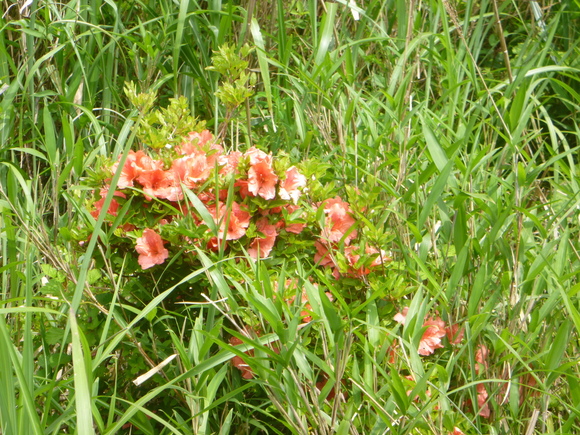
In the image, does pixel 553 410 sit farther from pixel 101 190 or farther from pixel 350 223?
pixel 101 190

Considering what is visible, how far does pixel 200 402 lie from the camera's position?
1509mm

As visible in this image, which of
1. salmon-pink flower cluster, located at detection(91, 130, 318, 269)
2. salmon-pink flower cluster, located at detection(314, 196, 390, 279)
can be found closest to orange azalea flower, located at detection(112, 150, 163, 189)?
salmon-pink flower cluster, located at detection(91, 130, 318, 269)

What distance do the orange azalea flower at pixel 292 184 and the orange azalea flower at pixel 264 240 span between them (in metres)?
0.08

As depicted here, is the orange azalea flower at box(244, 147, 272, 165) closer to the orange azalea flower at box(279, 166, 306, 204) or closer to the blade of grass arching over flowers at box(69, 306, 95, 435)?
the orange azalea flower at box(279, 166, 306, 204)

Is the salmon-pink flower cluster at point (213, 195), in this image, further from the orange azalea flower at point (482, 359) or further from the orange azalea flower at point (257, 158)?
the orange azalea flower at point (482, 359)

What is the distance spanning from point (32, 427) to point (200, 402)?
1.34 feet

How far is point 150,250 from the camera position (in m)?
1.65

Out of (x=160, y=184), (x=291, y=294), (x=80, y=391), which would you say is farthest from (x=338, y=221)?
(x=80, y=391)

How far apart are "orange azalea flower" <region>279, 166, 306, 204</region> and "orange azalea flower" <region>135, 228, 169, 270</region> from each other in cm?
29

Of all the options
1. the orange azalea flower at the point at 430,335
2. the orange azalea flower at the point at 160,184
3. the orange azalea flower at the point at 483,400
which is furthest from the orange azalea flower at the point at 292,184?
the orange azalea flower at the point at 483,400

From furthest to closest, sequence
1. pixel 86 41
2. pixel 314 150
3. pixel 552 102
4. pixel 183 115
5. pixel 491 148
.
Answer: pixel 552 102
pixel 86 41
pixel 314 150
pixel 491 148
pixel 183 115

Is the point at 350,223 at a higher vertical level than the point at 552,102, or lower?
higher

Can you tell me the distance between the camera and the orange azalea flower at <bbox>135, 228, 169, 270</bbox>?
164cm

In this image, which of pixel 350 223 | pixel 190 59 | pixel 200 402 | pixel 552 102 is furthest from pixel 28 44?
pixel 552 102
